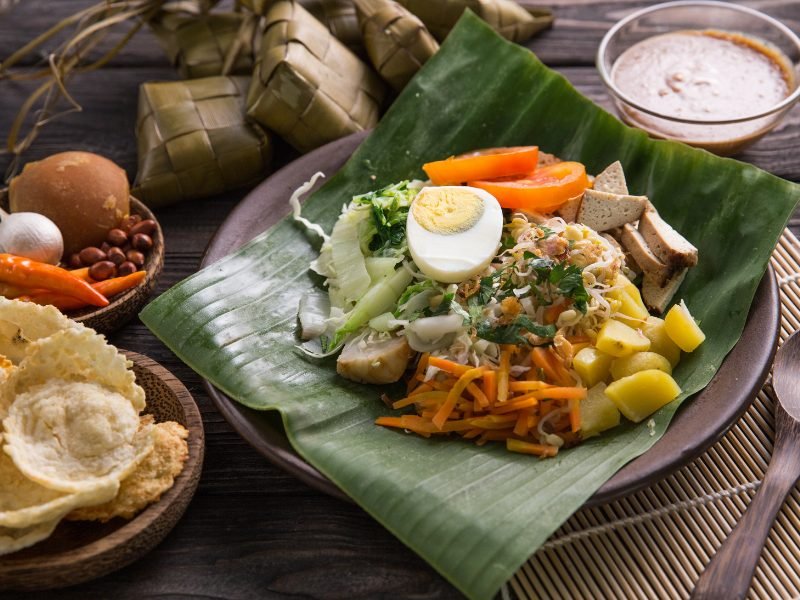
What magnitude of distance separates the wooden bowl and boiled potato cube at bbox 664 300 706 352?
2.17 m

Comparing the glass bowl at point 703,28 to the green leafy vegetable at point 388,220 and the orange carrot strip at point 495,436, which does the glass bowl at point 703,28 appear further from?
the orange carrot strip at point 495,436

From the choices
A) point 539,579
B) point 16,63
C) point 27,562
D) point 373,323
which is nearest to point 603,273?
point 373,323

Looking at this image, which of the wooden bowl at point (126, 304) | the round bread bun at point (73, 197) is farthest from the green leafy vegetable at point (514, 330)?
the round bread bun at point (73, 197)

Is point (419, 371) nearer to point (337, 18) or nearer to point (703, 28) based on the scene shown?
point (337, 18)

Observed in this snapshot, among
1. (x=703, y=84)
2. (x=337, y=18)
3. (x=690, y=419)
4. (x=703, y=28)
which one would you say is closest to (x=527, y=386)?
(x=690, y=419)

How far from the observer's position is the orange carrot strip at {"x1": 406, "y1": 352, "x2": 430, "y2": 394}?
3320 mm

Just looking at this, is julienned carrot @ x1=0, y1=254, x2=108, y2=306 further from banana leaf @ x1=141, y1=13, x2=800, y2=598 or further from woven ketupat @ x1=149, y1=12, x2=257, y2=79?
woven ketupat @ x1=149, y1=12, x2=257, y2=79

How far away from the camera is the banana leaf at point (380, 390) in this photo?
2.74 metres

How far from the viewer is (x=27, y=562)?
277cm

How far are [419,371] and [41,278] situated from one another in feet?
5.37

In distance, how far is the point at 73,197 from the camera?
13.3 feet

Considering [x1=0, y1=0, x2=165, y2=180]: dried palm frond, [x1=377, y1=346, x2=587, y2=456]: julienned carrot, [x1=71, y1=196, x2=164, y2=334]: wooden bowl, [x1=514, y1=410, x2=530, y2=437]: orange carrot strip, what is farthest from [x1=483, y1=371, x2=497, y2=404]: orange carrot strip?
[x1=0, y1=0, x2=165, y2=180]: dried palm frond

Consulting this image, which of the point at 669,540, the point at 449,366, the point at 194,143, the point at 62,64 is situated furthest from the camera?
the point at 62,64

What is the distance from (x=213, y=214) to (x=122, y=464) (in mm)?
1955
